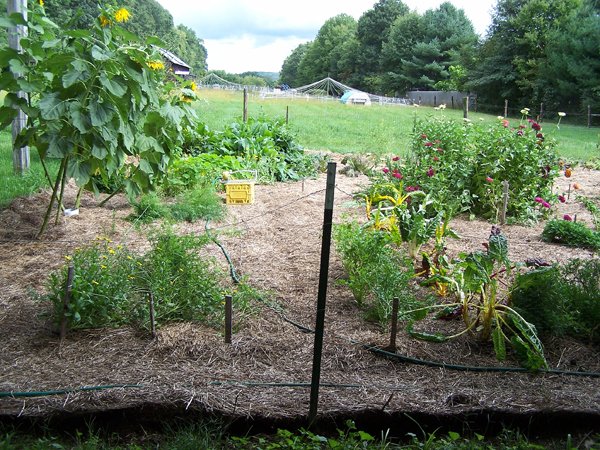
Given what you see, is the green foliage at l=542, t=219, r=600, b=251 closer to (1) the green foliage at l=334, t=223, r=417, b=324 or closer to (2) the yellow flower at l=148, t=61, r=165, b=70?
(1) the green foliage at l=334, t=223, r=417, b=324

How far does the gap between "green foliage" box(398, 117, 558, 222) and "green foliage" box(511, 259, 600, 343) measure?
95.0 inches

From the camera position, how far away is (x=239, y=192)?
602 cm

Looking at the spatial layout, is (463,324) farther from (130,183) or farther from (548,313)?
(130,183)

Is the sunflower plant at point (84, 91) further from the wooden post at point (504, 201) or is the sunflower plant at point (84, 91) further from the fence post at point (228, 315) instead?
the wooden post at point (504, 201)

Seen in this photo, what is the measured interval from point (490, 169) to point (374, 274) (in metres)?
2.90

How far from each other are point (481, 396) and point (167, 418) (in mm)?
1249

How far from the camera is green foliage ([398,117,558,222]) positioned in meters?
5.60

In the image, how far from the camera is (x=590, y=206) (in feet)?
17.5

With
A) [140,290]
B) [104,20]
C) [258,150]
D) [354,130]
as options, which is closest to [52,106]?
[104,20]

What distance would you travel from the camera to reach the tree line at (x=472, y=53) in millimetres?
20133

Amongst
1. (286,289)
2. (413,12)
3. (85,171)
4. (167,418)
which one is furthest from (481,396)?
(413,12)

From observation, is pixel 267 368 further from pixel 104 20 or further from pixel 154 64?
Result: pixel 154 64

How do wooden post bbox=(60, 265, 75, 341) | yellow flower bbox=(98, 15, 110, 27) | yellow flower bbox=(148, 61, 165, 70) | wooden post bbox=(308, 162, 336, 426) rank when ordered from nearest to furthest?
wooden post bbox=(308, 162, 336, 426), wooden post bbox=(60, 265, 75, 341), yellow flower bbox=(98, 15, 110, 27), yellow flower bbox=(148, 61, 165, 70)

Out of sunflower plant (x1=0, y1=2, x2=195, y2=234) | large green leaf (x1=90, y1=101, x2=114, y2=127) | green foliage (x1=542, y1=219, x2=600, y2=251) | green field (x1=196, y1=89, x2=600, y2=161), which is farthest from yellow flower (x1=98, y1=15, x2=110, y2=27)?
green field (x1=196, y1=89, x2=600, y2=161)
